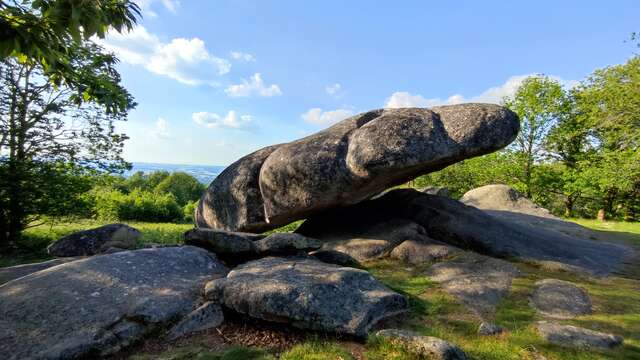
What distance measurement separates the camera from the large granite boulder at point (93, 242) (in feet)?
43.5

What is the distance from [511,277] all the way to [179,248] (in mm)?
9033

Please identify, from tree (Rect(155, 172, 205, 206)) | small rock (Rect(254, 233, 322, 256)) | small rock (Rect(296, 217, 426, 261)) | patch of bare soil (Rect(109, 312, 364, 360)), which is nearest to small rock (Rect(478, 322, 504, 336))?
patch of bare soil (Rect(109, 312, 364, 360))

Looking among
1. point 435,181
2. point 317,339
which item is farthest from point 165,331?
point 435,181

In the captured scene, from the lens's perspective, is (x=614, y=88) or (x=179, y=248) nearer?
(x=179, y=248)

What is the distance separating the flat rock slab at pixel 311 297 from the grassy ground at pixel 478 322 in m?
0.37

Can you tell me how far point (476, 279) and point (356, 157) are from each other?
480 cm

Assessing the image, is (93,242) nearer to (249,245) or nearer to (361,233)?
(249,245)

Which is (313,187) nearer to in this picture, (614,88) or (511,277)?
(511,277)

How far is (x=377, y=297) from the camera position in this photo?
25.0 ft

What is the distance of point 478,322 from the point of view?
762cm

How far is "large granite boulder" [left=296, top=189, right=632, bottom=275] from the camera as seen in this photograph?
1234 centimetres

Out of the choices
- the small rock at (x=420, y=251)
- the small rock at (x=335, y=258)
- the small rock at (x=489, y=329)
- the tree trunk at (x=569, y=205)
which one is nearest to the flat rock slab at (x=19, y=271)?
the small rock at (x=335, y=258)

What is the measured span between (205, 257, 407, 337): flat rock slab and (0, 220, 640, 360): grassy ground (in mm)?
369

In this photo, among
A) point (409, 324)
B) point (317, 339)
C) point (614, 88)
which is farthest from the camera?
point (614, 88)
